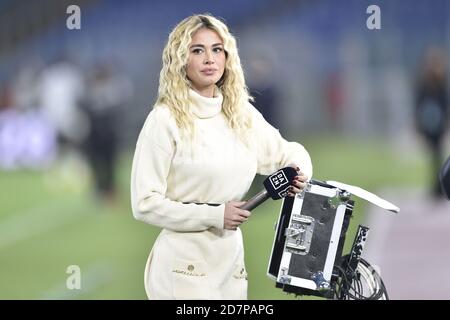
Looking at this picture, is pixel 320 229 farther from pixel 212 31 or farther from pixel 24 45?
pixel 24 45

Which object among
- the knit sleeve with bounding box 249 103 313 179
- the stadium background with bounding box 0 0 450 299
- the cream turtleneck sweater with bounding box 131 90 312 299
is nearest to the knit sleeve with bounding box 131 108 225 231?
the cream turtleneck sweater with bounding box 131 90 312 299

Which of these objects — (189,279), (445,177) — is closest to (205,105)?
(189,279)

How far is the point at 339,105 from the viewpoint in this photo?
86.4ft

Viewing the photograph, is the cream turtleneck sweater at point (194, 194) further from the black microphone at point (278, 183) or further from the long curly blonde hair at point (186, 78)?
the black microphone at point (278, 183)

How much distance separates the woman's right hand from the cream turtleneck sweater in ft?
0.07

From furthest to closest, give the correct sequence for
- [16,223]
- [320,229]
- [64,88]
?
[64,88] < [16,223] < [320,229]

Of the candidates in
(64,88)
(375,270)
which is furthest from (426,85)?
(375,270)

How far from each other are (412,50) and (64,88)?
680 centimetres

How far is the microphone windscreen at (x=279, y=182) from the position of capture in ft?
14.6

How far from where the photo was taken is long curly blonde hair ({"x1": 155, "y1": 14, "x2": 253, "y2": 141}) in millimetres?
4594

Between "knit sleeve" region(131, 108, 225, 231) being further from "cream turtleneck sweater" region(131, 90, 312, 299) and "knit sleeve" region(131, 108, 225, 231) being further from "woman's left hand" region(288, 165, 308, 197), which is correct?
"woman's left hand" region(288, 165, 308, 197)

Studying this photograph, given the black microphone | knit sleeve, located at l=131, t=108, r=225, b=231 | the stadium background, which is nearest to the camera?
the black microphone

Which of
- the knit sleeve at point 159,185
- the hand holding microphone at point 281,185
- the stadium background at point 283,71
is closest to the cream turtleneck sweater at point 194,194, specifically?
the knit sleeve at point 159,185

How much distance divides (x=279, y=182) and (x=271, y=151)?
1.15 feet
